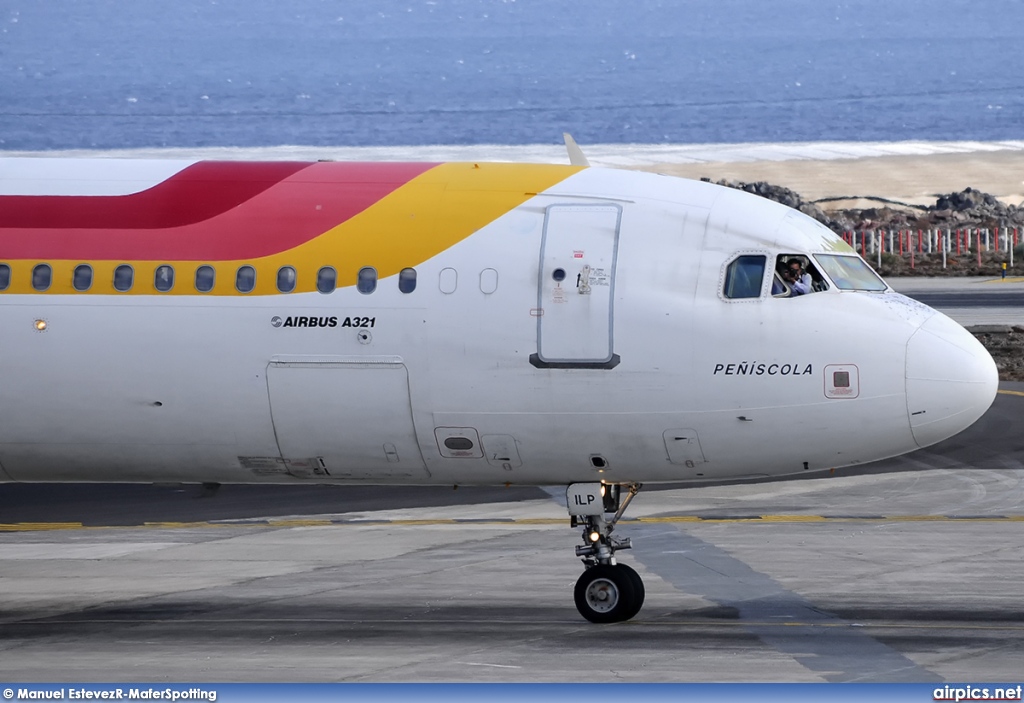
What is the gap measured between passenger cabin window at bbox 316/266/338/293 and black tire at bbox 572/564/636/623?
4.37m

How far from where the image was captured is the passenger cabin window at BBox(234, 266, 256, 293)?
15.3m

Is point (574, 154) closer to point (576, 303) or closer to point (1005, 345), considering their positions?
point (576, 303)

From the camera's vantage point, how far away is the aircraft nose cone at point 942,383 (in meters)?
14.5

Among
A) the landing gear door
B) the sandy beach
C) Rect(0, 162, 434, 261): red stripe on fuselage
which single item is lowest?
the landing gear door

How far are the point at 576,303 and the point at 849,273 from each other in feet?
9.67

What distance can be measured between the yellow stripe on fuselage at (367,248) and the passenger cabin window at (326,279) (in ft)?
0.16

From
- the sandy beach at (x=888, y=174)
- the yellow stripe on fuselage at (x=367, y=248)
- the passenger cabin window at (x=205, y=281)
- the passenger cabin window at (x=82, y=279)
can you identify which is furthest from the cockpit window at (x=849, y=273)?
the sandy beach at (x=888, y=174)

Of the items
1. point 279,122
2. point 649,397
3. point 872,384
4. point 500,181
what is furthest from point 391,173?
point 279,122

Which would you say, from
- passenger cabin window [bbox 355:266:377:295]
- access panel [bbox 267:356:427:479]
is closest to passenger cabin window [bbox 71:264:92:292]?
access panel [bbox 267:356:427:479]

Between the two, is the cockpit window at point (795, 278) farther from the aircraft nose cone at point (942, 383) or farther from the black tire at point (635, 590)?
the black tire at point (635, 590)

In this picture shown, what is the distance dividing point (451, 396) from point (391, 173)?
9.11ft

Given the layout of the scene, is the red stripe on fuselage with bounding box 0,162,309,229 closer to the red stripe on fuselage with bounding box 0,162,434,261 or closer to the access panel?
the red stripe on fuselage with bounding box 0,162,434,261

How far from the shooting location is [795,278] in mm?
14922

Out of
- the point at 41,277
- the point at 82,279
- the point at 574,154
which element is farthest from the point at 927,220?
the point at 41,277
